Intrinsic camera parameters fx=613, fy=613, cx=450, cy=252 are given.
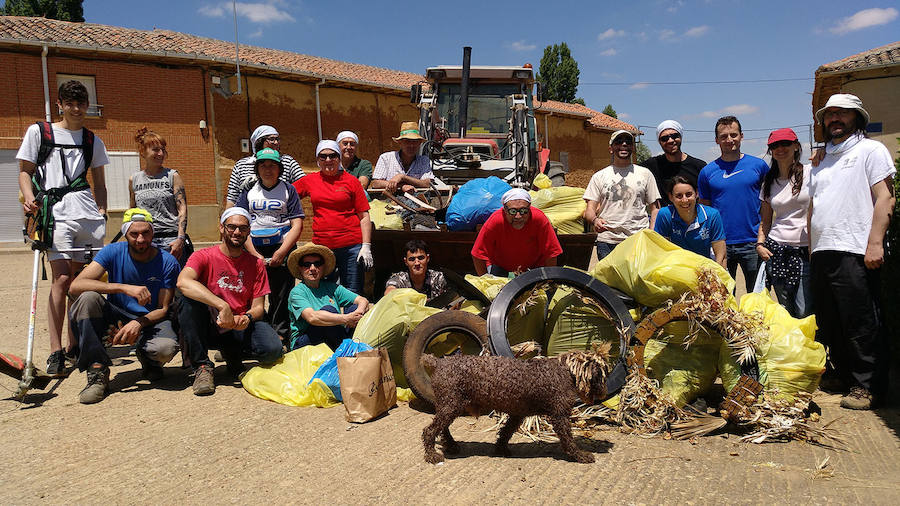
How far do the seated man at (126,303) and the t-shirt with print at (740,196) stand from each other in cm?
414

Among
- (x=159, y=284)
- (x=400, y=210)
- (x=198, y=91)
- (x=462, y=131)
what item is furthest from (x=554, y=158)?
(x=159, y=284)

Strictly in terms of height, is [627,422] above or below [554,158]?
below

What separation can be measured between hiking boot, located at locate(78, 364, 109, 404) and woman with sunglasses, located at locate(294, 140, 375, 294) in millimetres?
1842

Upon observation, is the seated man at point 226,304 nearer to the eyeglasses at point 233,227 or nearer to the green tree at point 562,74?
the eyeglasses at point 233,227

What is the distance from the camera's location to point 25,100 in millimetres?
15078

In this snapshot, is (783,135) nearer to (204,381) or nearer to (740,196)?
(740,196)

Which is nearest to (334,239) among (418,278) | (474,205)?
(418,278)

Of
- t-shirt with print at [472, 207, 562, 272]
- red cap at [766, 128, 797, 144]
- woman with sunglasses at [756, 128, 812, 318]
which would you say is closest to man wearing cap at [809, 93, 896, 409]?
woman with sunglasses at [756, 128, 812, 318]

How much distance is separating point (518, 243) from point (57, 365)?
350 cm

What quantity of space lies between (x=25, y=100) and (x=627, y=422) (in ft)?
55.7

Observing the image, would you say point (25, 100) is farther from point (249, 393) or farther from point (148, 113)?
point (249, 393)

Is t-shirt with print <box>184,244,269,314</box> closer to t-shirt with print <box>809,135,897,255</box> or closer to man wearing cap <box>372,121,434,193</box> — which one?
man wearing cap <box>372,121,434,193</box>

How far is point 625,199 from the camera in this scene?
497cm

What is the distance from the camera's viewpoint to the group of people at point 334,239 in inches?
147
